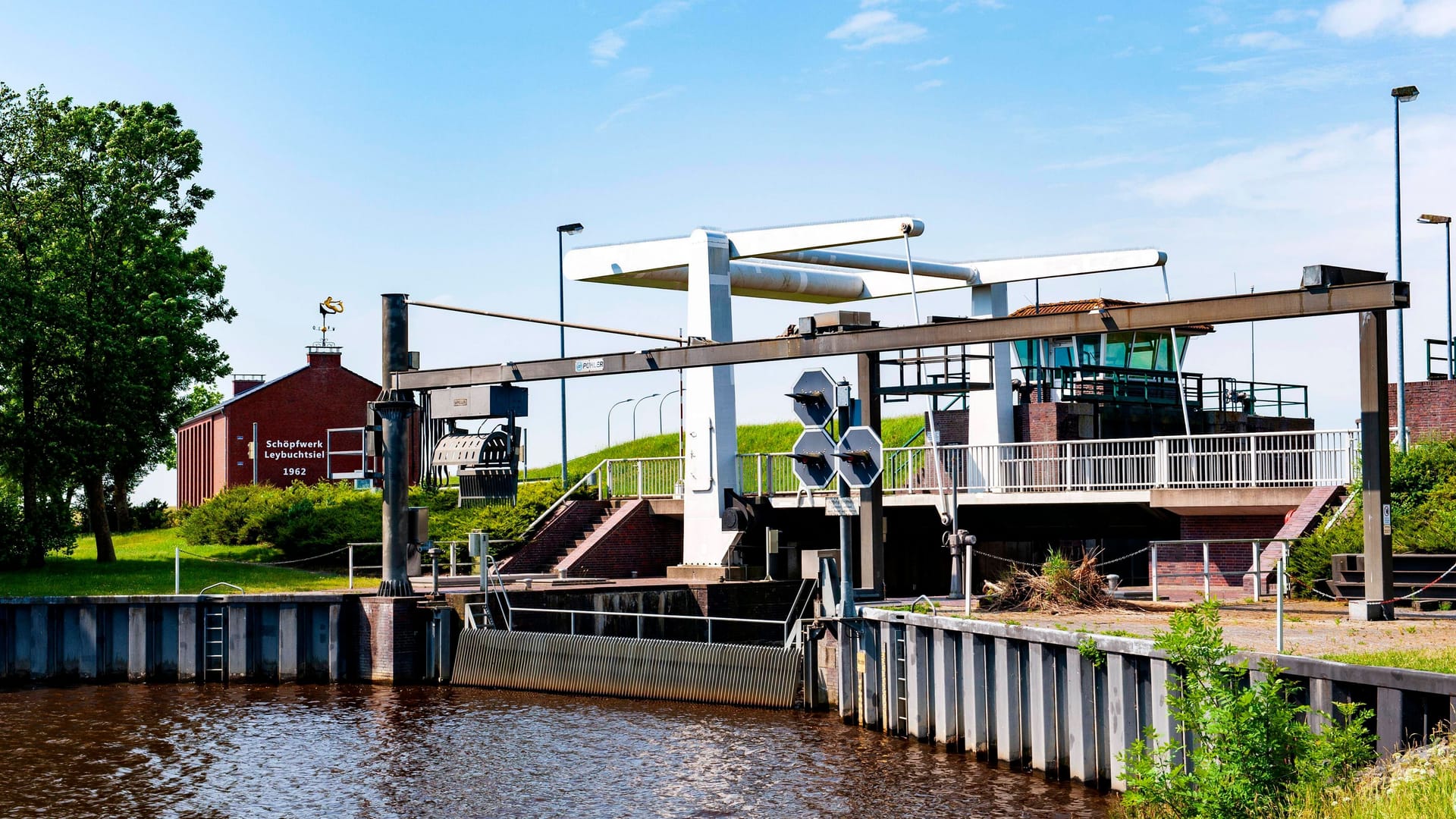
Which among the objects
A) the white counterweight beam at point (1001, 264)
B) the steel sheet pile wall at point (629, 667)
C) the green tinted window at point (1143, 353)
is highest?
the white counterweight beam at point (1001, 264)

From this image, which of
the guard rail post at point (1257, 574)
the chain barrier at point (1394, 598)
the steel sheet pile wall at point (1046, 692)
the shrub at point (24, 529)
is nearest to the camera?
the steel sheet pile wall at point (1046, 692)

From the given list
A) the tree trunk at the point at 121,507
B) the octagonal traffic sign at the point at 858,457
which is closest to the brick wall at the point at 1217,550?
the octagonal traffic sign at the point at 858,457

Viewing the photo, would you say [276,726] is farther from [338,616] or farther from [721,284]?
[721,284]

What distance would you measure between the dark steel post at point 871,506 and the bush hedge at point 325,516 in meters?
12.2

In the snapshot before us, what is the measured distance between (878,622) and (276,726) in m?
9.34

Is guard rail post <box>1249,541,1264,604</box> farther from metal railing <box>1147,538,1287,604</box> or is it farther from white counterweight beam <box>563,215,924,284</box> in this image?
white counterweight beam <box>563,215,924,284</box>

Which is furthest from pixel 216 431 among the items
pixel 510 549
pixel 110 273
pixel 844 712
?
pixel 844 712

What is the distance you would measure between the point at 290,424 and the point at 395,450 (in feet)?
116

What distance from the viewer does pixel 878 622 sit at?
21172mm

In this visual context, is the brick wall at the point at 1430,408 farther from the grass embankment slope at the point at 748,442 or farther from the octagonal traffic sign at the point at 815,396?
the grass embankment slope at the point at 748,442

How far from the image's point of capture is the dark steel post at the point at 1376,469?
21.1 meters

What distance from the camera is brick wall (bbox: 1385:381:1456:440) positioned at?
114 ft

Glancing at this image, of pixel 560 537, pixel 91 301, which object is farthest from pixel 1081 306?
pixel 91 301

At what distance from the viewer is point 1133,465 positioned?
1296 inches
